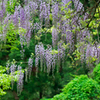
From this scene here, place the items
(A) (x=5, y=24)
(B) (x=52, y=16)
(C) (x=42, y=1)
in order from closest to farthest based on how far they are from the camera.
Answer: (B) (x=52, y=16), (C) (x=42, y=1), (A) (x=5, y=24)

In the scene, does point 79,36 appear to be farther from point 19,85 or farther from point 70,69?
point 70,69

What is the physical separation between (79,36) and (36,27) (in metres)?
1.65

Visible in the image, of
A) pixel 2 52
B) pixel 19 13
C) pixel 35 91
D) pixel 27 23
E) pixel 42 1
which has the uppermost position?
pixel 42 1

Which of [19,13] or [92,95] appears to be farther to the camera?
[19,13]

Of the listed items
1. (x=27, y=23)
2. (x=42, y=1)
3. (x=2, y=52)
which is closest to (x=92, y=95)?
(x=27, y=23)

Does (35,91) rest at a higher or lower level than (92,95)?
lower

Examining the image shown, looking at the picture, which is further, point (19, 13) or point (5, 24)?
point (5, 24)

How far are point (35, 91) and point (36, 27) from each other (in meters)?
3.96

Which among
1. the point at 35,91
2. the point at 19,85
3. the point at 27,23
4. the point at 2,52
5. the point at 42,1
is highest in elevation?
the point at 42,1

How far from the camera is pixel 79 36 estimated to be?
464 centimetres

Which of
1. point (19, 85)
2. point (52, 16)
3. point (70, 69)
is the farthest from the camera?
point (70, 69)

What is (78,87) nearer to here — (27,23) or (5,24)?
(27,23)

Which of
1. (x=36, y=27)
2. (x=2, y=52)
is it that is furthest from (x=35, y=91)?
(x=36, y=27)

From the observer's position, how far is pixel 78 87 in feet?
12.8
